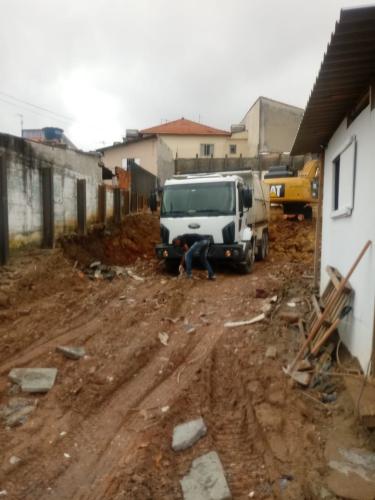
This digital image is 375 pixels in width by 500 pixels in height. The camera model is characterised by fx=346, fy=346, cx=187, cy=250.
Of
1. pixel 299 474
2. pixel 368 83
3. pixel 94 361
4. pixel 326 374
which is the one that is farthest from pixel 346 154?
pixel 94 361

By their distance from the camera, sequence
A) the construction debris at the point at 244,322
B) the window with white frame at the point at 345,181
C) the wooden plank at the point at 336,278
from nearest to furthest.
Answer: the wooden plank at the point at 336,278
the window with white frame at the point at 345,181
the construction debris at the point at 244,322

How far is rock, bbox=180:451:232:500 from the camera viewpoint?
2.38m

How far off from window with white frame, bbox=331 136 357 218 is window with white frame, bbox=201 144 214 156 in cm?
3050

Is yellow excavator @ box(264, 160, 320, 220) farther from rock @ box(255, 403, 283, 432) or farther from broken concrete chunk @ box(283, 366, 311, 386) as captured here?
rock @ box(255, 403, 283, 432)

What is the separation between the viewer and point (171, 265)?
30.7 feet

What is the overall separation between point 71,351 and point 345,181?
14.1 feet

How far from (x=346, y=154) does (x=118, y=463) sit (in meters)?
4.54

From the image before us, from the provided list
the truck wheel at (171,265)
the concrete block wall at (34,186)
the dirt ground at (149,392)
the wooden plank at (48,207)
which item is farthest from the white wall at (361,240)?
the wooden plank at (48,207)

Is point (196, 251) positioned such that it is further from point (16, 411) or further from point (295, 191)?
point (295, 191)

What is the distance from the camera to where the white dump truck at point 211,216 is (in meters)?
8.31

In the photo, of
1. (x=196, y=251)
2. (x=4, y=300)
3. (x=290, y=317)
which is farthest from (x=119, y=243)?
(x=290, y=317)

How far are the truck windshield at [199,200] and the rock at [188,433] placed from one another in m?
5.81

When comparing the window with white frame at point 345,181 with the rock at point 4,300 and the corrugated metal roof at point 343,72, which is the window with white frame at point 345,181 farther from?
the rock at point 4,300

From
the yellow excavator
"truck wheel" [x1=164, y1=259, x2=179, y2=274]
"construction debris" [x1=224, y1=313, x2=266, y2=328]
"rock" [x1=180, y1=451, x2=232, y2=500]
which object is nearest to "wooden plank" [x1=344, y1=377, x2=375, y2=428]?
"rock" [x1=180, y1=451, x2=232, y2=500]
